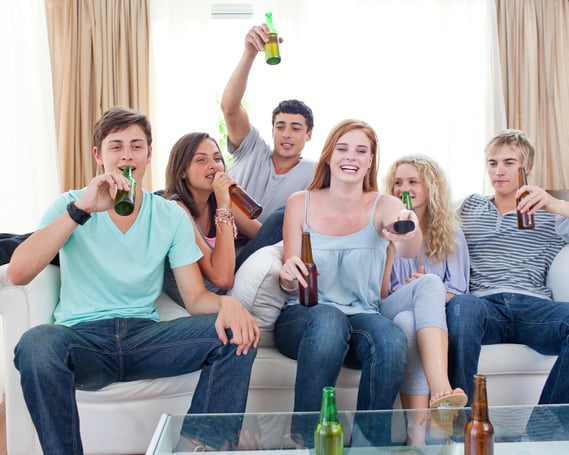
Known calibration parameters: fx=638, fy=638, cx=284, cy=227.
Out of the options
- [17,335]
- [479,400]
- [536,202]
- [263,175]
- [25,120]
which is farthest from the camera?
[25,120]

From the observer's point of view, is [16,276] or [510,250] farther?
[510,250]

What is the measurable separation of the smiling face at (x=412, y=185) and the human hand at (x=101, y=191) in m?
1.14

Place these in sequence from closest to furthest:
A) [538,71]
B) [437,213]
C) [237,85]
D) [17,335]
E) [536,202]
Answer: [17,335]
[536,202]
[437,213]
[237,85]
[538,71]

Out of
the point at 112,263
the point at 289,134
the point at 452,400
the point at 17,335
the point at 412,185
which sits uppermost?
the point at 289,134

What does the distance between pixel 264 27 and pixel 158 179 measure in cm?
199

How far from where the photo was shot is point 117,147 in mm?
2094

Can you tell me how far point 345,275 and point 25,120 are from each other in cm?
201

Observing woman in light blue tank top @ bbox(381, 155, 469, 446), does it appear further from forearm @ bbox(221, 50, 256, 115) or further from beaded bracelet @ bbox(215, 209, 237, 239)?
forearm @ bbox(221, 50, 256, 115)

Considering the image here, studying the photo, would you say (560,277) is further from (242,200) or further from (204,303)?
(204,303)

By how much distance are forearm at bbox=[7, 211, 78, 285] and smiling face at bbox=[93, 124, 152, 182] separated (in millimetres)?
308

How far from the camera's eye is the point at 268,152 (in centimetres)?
302

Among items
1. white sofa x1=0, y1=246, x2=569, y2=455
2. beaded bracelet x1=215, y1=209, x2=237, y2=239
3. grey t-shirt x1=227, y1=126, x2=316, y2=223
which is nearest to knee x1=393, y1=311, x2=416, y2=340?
white sofa x1=0, y1=246, x2=569, y2=455

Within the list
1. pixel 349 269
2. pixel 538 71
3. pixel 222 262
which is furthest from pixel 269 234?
pixel 538 71

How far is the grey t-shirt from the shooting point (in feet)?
9.49
